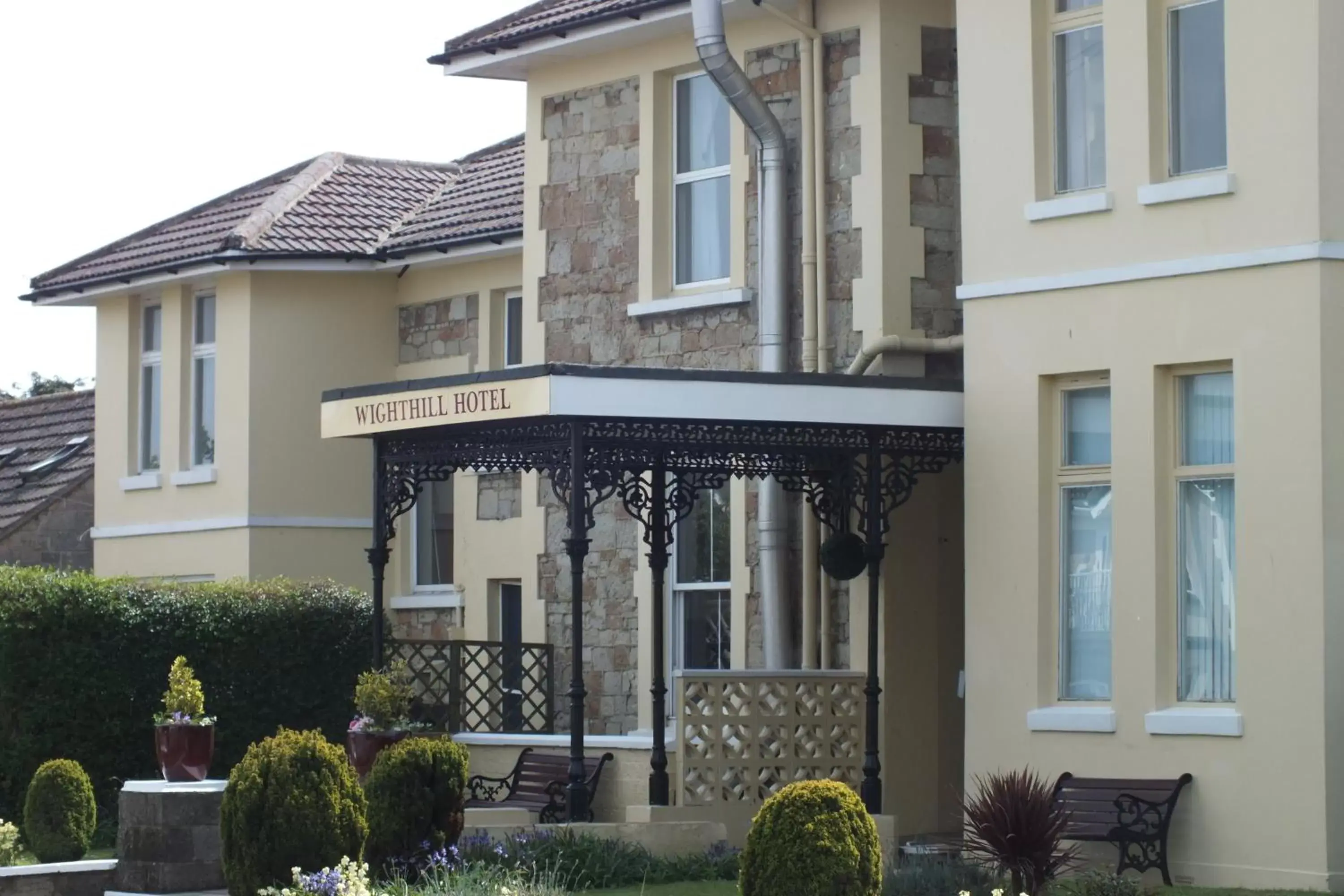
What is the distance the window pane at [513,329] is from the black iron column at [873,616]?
322 inches

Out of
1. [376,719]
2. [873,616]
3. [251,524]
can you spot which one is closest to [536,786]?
[376,719]

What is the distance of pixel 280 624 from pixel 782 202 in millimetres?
6224

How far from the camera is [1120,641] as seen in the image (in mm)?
14867

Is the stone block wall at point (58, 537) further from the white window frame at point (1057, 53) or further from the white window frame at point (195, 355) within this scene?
the white window frame at point (1057, 53)

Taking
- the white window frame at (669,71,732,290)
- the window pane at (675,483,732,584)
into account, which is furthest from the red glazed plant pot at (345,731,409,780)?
the white window frame at (669,71,732,290)

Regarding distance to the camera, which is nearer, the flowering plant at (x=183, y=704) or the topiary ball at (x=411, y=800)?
the topiary ball at (x=411, y=800)

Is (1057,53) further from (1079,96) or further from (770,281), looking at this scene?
(770,281)

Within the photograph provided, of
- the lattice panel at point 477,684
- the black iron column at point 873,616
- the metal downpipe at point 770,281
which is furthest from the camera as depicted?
the lattice panel at point 477,684

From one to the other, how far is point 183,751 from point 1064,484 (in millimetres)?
6198

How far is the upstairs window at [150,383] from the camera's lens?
26250mm

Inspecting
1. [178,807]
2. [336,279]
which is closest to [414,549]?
[336,279]

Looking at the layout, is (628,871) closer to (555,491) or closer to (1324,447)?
(555,491)

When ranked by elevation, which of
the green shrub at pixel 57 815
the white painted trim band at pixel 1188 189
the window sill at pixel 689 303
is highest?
the white painted trim band at pixel 1188 189

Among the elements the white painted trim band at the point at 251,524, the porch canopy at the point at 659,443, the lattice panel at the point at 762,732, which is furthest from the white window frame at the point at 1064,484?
the white painted trim band at the point at 251,524
